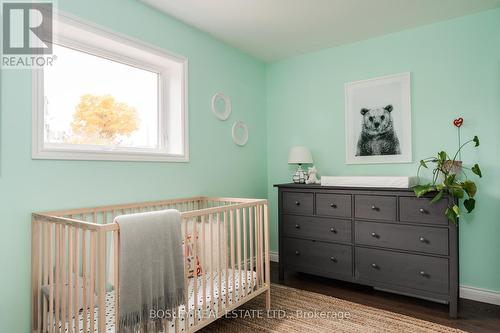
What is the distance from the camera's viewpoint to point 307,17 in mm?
2656

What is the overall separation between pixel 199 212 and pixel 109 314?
0.72 meters

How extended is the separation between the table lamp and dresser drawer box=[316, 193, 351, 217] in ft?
1.39

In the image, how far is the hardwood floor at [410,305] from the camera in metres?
2.20

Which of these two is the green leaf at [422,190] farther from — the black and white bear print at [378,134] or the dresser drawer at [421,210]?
the black and white bear print at [378,134]

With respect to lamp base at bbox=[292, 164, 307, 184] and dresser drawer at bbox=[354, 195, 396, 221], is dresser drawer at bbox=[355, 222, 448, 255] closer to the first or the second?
dresser drawer at bbox=[354, 195, 396, 221]

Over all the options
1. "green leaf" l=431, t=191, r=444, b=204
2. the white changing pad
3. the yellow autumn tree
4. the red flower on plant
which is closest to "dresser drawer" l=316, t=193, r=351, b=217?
the white changing pad

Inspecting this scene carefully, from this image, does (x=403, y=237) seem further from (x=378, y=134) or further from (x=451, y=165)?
(x=378, y=134)

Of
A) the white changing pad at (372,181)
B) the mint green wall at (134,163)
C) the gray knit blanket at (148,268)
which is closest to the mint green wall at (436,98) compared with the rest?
the white changing pad at (372,181)

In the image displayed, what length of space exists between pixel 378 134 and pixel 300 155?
2.44 feet

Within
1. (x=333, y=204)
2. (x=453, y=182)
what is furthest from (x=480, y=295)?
(x=333, y=204)

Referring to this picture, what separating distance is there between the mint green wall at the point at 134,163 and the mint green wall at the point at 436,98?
628 millimetres

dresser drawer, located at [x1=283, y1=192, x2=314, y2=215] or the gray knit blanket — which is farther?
dresser drawer, located at [x1=283, y1=192, x2=314, y2=215]

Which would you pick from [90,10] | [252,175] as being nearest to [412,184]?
[252,175]

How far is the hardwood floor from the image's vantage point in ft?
7.21
